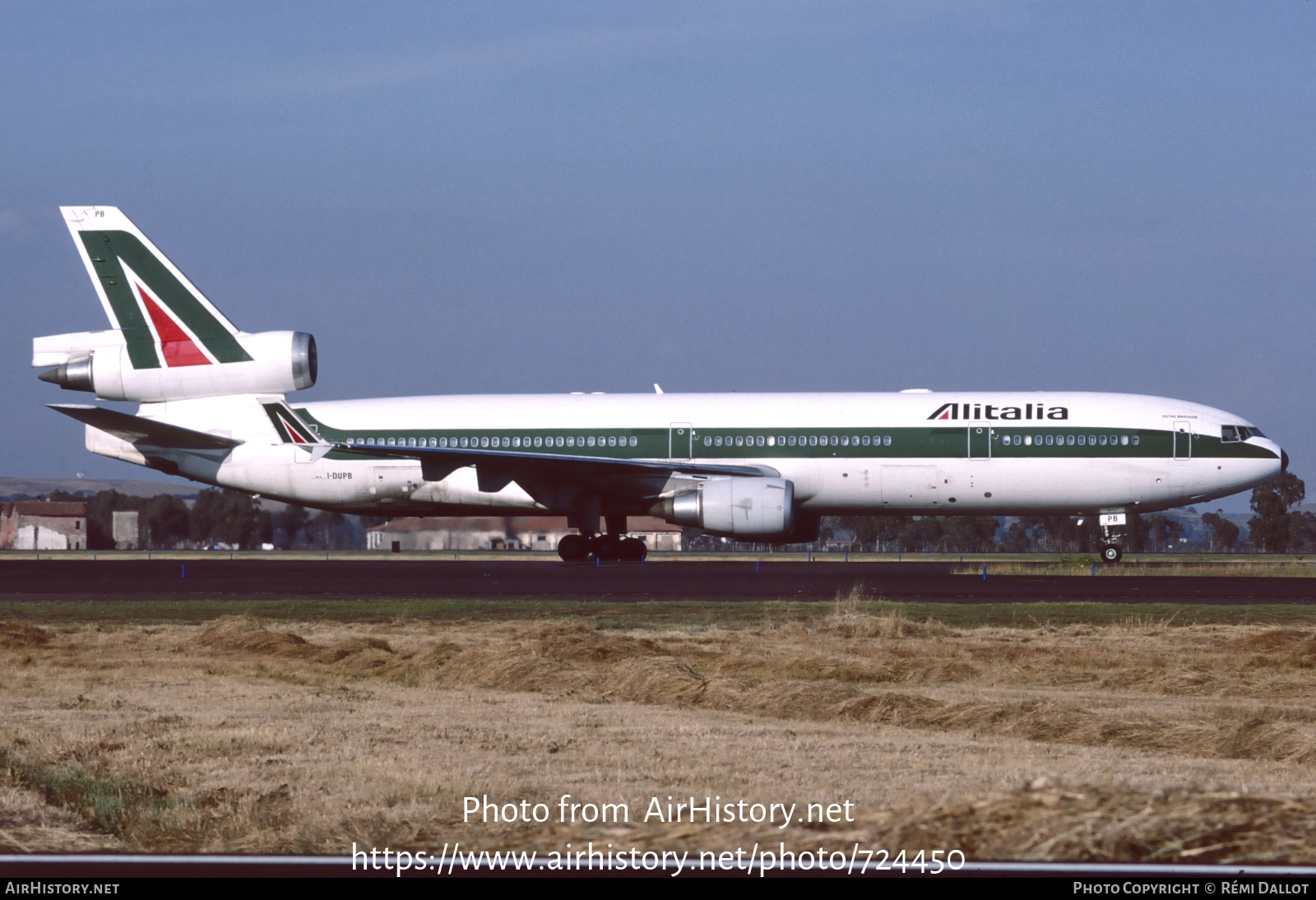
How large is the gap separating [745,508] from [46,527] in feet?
219

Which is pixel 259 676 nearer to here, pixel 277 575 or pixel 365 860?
pixel 365 860

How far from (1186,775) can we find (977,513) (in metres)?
26.9

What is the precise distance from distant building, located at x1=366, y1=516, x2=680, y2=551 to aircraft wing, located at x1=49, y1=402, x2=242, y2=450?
905 centimetres

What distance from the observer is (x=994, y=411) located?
34969mm

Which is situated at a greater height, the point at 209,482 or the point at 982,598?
the point at 209,482

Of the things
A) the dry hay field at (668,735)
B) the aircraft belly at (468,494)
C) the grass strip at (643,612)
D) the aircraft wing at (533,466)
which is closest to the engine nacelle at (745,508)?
the aircraft wing at (533,466)

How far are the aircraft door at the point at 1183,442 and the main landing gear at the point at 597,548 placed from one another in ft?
43.8

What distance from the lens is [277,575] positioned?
3378 cm

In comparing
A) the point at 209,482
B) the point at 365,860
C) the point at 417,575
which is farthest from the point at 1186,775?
the point at 209,482

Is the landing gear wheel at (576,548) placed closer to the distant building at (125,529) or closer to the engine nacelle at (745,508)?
the engine nacelle at (745,508)

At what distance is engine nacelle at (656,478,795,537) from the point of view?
33.4 metres

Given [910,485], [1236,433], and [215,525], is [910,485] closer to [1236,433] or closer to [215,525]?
[1236,433]

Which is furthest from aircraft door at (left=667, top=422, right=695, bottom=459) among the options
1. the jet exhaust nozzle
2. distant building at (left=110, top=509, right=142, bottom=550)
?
distant building at (left=110, top=509, right=142, bottom=550)
